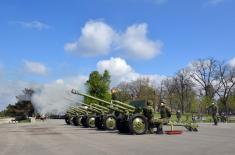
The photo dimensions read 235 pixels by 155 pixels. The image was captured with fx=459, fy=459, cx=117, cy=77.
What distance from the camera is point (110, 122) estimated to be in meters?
31.2

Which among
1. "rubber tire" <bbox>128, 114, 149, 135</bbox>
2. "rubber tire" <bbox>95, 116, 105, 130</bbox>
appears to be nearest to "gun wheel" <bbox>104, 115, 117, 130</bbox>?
"rubber tire" <bbox>95, 116, 105, 130</bbox>

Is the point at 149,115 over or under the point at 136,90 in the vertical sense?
under

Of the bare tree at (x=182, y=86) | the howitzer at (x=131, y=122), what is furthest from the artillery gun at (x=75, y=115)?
the bare tree at (x=182, y=86)

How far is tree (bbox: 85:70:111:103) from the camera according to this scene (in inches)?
3068

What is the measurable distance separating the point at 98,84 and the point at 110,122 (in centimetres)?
4677

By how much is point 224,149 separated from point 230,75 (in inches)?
2912

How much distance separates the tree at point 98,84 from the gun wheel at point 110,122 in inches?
1813

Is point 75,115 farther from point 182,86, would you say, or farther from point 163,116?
point 182,86

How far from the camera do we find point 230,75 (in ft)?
284

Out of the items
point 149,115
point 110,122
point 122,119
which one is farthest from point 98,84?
point 149,115

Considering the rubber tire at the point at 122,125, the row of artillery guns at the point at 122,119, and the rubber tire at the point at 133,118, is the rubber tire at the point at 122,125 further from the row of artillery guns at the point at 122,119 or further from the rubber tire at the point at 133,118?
the rubber tire at the point at 133,118

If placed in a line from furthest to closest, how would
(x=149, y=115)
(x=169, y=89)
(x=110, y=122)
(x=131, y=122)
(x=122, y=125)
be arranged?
(x=169, y=89), (x=110, y=122), (x=122, y=125), (x=149, y=115), (x=131, y=122)

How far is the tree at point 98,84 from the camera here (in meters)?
77.9

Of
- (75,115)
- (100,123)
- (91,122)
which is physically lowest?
(100,123)
